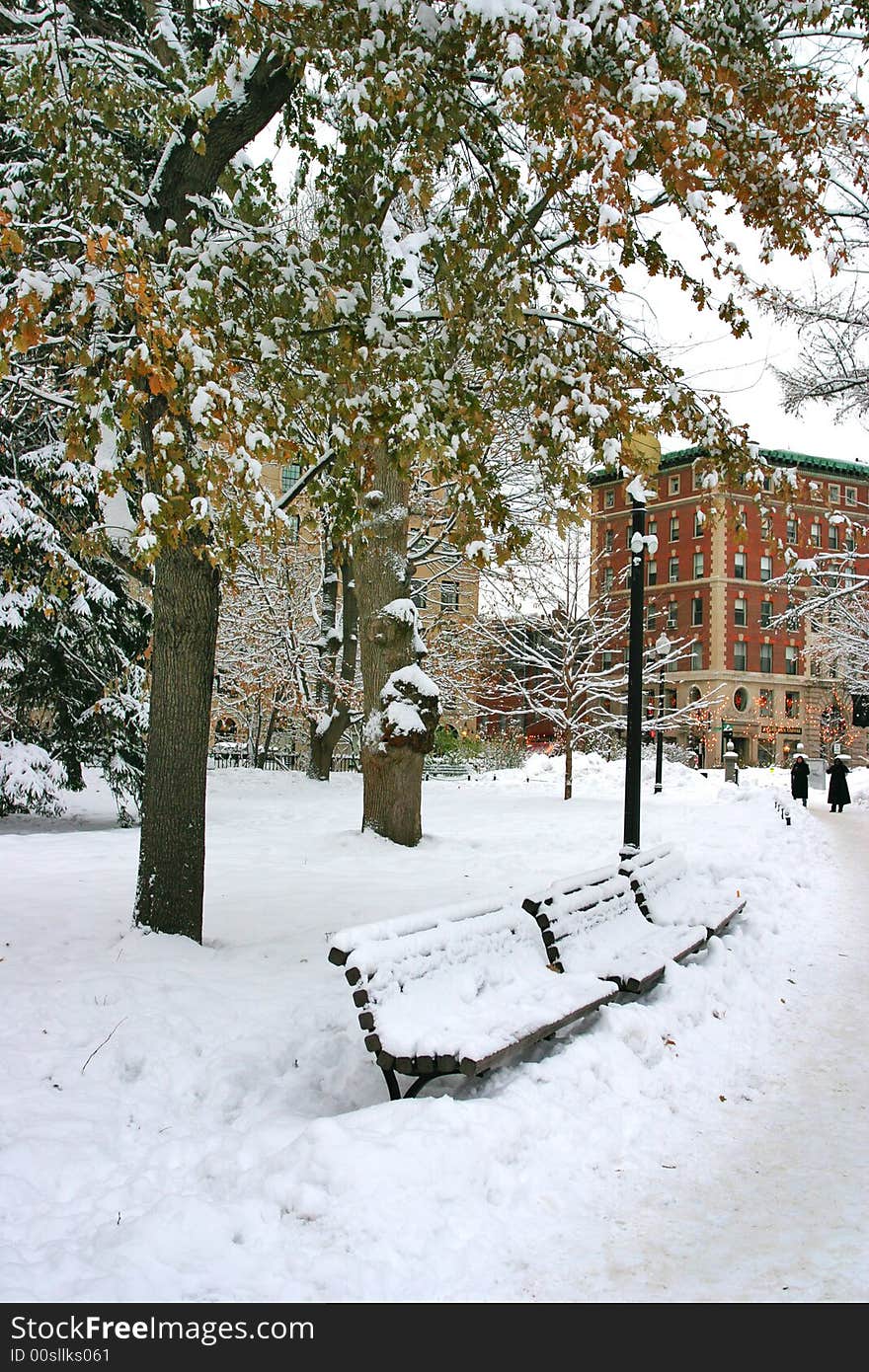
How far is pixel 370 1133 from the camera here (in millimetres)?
4234

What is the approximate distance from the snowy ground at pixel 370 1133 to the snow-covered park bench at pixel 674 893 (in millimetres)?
288

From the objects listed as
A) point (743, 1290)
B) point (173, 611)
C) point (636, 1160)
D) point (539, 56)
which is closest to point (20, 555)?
point (173, 611)

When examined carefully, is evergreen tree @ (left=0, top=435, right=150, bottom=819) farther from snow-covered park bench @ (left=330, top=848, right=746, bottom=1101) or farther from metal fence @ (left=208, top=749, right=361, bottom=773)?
metal fence @ (left=208, top=749, right=361, bottom=773)

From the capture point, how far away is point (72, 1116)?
15.5ft

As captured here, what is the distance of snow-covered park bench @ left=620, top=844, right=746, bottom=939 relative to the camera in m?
8.16

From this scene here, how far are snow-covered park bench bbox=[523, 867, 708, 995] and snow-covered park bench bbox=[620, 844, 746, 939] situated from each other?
81mm

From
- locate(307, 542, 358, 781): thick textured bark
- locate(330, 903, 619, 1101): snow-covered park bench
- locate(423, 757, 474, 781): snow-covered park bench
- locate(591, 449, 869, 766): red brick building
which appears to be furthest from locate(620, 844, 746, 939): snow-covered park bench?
locate(591, 449, 869, 766): red brick building

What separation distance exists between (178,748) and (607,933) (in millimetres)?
3354

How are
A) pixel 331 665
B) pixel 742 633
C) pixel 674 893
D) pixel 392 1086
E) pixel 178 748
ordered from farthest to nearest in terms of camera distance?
pixel 742 633, pixel 331 665, pixel 674 893, pixel 178 748, pixel 392 1086

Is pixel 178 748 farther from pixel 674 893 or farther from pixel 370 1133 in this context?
pixel 674 893

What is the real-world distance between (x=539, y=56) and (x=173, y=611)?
4173 millimetres

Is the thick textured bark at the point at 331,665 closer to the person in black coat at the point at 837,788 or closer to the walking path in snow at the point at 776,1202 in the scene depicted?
the person in black coat at the point at 837,788

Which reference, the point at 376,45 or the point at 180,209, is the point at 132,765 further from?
the point at 376,45

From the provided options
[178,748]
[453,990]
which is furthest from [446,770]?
[453,990]
